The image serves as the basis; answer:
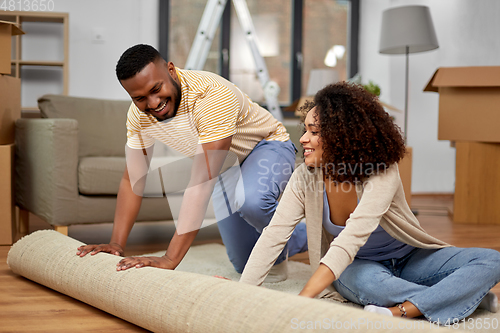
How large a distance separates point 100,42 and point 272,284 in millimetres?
2760

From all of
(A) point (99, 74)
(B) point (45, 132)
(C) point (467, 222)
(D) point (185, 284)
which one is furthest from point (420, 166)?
(D) point (185, 284)

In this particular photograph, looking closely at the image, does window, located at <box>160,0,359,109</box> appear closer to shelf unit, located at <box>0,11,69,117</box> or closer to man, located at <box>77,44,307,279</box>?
shelf unit, located at <box>0,11,69,117</box>

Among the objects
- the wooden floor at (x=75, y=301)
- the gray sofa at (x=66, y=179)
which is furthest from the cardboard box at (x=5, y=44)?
the wooden floor at (x=75, y=301)

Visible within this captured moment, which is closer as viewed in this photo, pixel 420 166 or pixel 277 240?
pixel 277 240

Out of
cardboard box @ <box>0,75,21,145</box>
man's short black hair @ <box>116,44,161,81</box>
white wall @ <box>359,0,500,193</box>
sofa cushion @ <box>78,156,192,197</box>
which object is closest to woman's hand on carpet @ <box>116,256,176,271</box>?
man's short black hair @ <box>116,44,161,81</box>

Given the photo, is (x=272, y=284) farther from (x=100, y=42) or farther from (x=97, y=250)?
(x=100, y=42)

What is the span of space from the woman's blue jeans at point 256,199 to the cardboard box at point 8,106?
1.10 metres

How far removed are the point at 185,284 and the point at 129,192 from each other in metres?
0.47

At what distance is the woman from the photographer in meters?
1.01

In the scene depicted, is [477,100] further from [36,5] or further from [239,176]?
[36,5]

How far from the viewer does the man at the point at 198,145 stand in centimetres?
112

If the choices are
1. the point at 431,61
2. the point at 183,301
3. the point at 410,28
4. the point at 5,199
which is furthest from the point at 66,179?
the point at 431,61

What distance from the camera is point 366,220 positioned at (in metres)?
0.96

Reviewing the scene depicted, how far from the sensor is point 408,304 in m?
1.05
